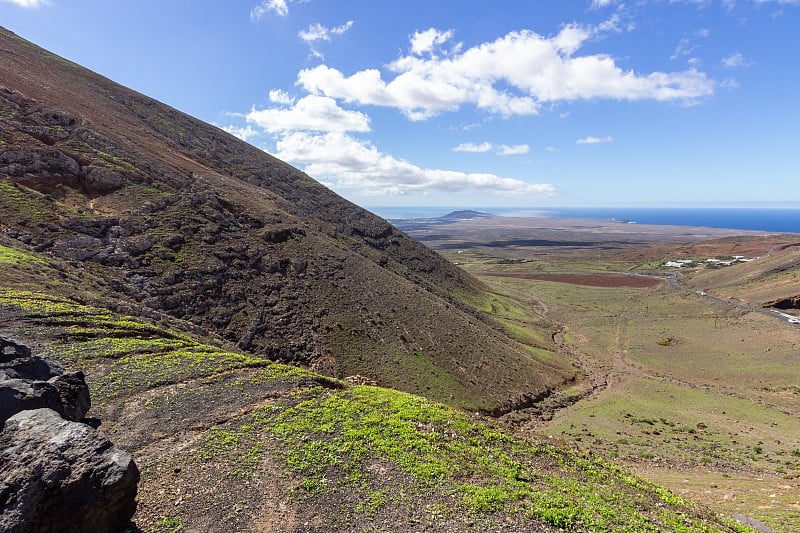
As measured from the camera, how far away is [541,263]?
7667 inches

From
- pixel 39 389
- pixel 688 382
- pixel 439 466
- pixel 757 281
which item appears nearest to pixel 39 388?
pixel 39 389

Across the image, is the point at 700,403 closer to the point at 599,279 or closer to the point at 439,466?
the point at 439,466

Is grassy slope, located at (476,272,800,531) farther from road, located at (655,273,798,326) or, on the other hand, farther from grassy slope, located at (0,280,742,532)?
grassy slope, located at (0,280,742,532)

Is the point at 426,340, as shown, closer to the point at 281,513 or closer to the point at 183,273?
the point at 183,273

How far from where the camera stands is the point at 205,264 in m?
38.3

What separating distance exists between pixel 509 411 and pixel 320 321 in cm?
2250

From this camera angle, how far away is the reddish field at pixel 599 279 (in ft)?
414

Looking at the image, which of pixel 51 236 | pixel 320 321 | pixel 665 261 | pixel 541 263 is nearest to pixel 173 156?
pixel 51 236

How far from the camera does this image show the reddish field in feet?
414

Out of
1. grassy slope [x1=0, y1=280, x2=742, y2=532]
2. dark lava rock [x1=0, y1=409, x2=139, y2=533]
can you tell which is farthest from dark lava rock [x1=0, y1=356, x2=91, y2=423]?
grassy slope [x1=0, y1=280, x2=742, y2=532]

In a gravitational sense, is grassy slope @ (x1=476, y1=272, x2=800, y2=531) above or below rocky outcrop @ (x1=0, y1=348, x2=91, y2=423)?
below

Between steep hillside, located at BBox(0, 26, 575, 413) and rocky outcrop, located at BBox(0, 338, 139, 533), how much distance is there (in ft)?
66.8

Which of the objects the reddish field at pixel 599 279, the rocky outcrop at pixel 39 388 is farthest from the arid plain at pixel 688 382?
the rocky outcrop at pixel 39 388

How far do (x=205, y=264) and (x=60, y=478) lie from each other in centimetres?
3413
